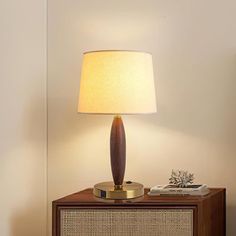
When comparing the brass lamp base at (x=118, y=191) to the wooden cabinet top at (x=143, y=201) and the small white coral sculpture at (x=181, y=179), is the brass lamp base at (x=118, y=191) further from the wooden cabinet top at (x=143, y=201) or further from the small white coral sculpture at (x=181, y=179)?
the small white coral sculpture at (x=181, y=179)

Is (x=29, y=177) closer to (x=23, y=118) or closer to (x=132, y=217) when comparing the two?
(x=23, y=118)

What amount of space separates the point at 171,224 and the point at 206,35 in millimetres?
808

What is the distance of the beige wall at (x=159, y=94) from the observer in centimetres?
200

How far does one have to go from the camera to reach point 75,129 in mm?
2109

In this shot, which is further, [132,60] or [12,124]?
[12,124]

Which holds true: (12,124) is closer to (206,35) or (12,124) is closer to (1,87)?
(1,87)

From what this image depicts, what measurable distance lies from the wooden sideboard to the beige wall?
0.38 metres

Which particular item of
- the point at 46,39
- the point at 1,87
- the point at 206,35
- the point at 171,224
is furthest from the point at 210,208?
the point at 46,39

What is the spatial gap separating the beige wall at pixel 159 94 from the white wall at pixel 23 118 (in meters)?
0.06

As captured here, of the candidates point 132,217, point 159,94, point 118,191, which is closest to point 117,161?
point 118,191

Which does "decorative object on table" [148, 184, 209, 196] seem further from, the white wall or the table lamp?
the white wall

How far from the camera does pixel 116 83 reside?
1703 millimetres

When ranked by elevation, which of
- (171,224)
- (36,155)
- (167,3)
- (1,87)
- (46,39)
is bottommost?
(171,224)

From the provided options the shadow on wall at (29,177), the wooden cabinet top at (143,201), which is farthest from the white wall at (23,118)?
the wooden cabinet top at (143,201)
